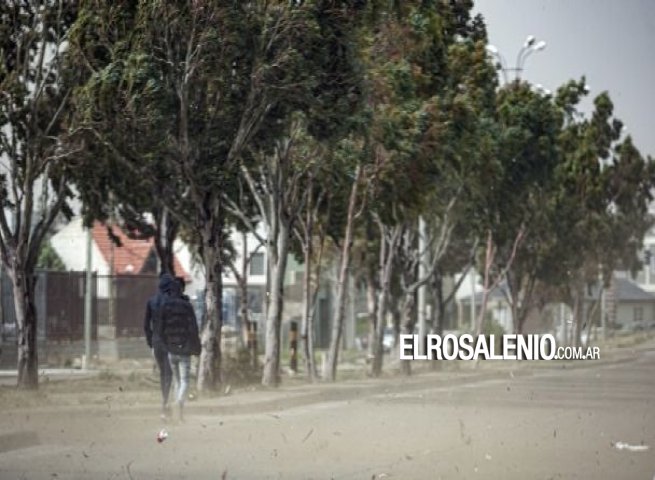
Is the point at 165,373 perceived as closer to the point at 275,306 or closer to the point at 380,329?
the point at 275,306

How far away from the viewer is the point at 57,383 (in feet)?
83.0

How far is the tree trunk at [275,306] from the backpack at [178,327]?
753 cm

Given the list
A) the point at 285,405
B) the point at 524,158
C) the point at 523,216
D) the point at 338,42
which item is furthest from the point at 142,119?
the point at 523,216

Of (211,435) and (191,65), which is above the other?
(191,65)

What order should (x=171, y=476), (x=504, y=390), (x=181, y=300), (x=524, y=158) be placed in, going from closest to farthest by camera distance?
(x=171, y=476) < (x=181, y=300) < (x=504, y=390) < (x=524, y=158)

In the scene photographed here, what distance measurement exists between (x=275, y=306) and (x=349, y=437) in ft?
32.0

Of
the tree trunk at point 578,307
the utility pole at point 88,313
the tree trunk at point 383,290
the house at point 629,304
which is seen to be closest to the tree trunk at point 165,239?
the utility pole at point 88,313

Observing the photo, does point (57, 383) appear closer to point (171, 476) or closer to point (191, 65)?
point (191, 65)

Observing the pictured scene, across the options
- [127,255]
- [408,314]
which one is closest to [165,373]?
[408,314]

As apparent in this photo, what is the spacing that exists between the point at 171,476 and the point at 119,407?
724cm

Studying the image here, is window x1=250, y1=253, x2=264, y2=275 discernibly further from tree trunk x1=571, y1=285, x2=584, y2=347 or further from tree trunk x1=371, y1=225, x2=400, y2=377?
tree trunk x1=371, y1=225, x2=400, y2=377

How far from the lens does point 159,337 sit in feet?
57.7

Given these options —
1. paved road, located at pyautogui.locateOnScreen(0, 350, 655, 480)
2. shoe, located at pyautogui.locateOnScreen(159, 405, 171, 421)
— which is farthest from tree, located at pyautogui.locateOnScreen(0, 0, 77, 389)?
shoe, located at pyautogui.locateOnScreen(159, 405, 171, 421)

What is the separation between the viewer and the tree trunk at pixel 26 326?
23.1 meters
